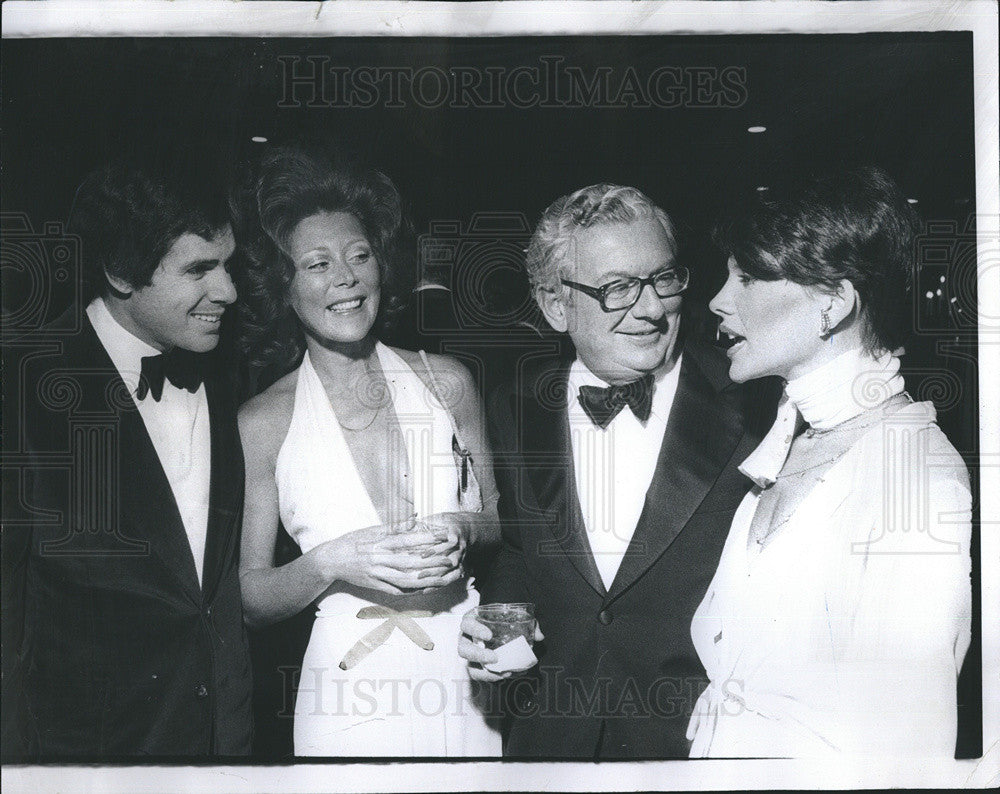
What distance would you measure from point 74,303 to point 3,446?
1.20 feet

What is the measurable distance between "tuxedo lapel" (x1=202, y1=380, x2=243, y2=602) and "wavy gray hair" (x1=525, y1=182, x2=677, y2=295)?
2.48 ft

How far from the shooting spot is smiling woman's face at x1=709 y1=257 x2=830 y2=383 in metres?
1.95

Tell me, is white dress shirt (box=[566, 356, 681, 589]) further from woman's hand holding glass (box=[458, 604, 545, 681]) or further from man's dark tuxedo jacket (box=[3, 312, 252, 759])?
man's dark tuxedo jacket (box=[3, 312, 252, 759])

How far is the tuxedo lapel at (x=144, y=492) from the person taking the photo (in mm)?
1952

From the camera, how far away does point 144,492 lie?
1961 mm

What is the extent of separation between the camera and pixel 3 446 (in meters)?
1.99

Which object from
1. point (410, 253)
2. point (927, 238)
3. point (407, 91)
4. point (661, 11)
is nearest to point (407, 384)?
point (410, 253)

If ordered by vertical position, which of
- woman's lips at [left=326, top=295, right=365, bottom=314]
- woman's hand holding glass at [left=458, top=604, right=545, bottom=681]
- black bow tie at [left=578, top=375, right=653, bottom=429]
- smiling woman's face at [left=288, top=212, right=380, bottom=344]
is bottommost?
woman's hand holding glass at [left=458, top=604, right=545, bottom=681]

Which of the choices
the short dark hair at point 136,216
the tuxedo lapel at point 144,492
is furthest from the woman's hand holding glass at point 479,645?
the short dark hair at point 136,216

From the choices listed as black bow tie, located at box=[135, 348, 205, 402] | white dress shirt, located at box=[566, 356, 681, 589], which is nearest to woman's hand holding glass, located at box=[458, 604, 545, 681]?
white dress shirt, located at box=[566, 356, 681, 589]

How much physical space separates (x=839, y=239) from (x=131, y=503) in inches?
67.1

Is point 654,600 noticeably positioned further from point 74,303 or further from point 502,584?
point 74,303

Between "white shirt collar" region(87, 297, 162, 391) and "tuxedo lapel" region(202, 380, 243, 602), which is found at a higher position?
"white shirt collar" region(87, 297, 162, 391)

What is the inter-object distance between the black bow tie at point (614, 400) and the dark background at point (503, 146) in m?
0.17
